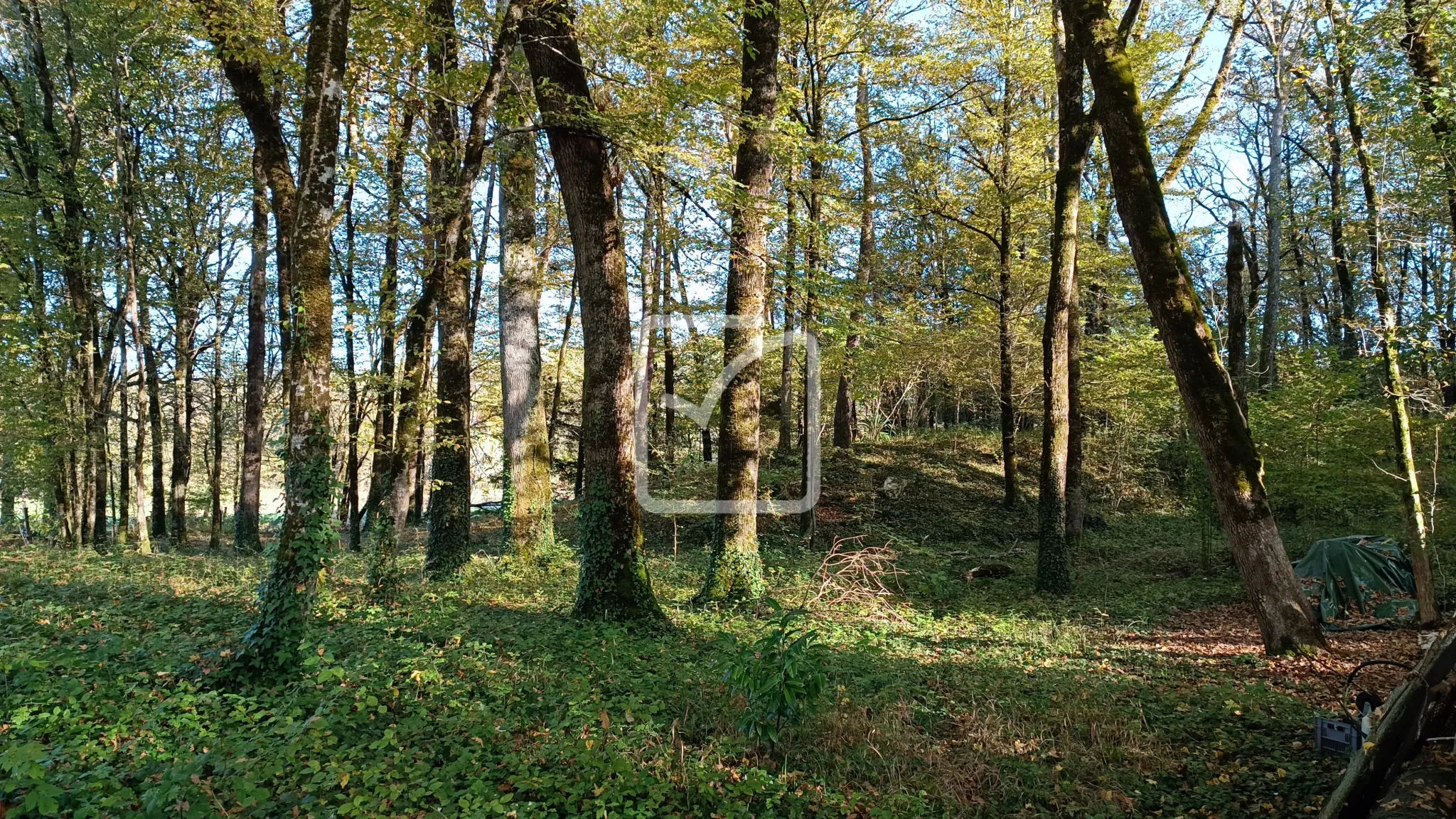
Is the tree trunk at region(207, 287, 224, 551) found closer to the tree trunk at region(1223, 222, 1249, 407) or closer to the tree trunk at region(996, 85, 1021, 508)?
the tree trunk at region(996, 85, 1021, 508)

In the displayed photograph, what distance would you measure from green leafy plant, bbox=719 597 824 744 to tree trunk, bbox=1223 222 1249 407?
9.45 m

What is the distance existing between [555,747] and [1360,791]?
13.9ft

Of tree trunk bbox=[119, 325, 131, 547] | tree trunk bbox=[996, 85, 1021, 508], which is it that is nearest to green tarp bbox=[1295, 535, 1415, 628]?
tree trunk bbox=[996, 85, 1021, 508]

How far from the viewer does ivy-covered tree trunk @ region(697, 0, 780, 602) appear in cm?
839

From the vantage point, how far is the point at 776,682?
425 cm

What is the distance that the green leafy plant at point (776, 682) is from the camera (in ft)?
14.0

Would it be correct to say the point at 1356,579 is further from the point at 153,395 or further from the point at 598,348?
the point at 153,395

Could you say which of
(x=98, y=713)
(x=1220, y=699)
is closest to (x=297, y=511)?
(x=98, y=713)

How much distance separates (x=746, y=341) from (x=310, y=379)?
466 centimetres

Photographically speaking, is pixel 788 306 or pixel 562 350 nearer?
pixel 788 306

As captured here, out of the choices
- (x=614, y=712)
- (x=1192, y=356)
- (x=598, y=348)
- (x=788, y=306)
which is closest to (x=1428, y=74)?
(x=1192, y=356)

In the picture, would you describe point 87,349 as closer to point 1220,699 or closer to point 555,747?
point 555,747

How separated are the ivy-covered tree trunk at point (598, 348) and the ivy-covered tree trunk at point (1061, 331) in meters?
6.65

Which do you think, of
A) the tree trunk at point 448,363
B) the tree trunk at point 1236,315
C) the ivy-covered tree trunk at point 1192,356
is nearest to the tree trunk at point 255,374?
the tree trunk at point 448,363
